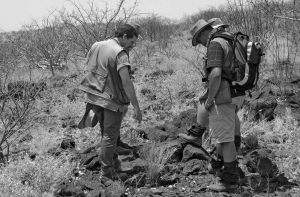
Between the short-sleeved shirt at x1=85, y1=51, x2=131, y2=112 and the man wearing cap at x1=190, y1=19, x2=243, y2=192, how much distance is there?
750 mm

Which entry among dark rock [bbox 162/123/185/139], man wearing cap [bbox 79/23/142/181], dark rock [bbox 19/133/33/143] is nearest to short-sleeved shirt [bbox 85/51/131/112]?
man wearing cap [bbox 79/23/142/181]

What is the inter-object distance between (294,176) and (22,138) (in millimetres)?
4143

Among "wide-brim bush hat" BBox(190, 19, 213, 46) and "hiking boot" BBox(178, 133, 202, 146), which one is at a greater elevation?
"wide-brim bush hat" BBox(190, 19, 213, 46)

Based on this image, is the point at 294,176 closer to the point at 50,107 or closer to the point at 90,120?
the point at 90,120

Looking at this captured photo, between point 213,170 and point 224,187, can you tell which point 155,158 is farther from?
point 224,187

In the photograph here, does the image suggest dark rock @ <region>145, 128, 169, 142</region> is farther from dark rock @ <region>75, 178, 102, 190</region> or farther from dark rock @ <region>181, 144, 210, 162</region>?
dark rock @ <region>75, 178, 102, 190</region>

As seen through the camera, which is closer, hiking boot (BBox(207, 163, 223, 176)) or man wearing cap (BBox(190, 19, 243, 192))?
man wearing cap (BBox(190, 19, 243, 192))

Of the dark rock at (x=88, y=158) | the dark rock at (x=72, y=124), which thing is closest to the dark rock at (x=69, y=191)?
the dark rock at (x=88, y=158)

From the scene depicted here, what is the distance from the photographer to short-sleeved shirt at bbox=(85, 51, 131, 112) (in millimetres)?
3924

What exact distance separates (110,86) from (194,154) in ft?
4.93

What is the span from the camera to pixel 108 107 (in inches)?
159

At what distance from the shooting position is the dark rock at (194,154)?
4828 mm

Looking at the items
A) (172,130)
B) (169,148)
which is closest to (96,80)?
(169,148)

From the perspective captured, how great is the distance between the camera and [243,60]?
3760mm
